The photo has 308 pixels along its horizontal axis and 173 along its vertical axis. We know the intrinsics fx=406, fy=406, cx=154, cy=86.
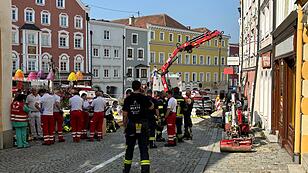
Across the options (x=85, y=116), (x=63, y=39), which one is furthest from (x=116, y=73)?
(x=85, y=116)

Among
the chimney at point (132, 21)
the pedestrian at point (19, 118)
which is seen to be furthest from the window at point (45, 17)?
the pedestrian at point (19, 118)

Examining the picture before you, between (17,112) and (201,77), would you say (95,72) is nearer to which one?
(201,77)

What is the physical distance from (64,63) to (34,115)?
39.3 m

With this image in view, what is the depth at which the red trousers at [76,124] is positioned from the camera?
45.2ft

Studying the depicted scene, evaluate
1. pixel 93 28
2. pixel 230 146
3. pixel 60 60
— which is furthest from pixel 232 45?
pixel 230 146

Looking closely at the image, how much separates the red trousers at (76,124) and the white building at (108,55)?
43.0m

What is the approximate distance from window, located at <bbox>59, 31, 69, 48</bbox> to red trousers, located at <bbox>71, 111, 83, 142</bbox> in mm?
39807

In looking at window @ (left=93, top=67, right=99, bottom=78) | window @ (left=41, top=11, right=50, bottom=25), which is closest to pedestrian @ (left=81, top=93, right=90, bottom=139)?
window @ (left=41, top=11, right=50, bottom=25)

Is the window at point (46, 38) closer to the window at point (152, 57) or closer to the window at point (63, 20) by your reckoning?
the window at point (63, 20)

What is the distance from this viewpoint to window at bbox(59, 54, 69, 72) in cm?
5222

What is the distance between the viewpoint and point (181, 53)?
215 ft

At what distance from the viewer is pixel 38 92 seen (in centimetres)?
1494

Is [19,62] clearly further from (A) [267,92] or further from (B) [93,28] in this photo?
(A) [267,92]

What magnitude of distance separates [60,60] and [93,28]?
7566 millimetres
